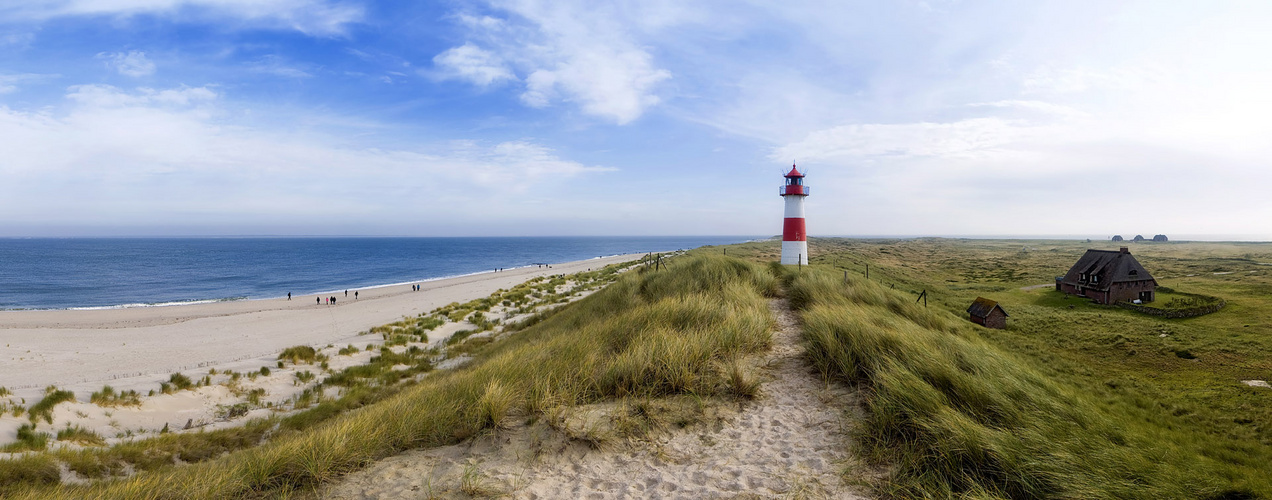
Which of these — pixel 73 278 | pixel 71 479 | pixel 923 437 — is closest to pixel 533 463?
pixel 923 437

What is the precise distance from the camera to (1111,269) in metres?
30.7

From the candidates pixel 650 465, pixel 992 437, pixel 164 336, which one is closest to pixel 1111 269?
pixel 992 437

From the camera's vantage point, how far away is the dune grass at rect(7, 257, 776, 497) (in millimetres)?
3914

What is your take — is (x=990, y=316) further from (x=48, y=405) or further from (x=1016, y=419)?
(x=48, y=405)

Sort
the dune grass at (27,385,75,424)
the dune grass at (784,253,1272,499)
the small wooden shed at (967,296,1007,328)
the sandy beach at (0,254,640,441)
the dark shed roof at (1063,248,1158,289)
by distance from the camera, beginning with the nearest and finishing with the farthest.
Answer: the dune grass at (784,253,1272,499) < the dune grass at (27,385,75,424) < the sandy beach at (0,254,640,441) < the small wooden shed at (967,296,1007,328) < the dark shed roof at (1063,248,1158,289)

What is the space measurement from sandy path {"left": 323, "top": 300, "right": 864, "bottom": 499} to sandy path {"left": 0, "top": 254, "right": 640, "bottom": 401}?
39.6 feet

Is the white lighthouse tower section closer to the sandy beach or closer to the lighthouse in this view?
the lighthouse

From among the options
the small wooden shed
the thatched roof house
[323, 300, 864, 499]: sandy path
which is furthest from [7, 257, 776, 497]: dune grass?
the thatched roof house

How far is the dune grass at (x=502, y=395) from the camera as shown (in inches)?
154

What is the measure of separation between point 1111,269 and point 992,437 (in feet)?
130

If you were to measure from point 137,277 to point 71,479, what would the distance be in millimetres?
76426

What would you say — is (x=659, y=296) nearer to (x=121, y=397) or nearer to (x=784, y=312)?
(x=784, y=312)

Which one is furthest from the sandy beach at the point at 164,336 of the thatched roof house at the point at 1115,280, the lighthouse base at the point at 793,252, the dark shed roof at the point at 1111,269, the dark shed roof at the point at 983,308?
the dark shed roof at the point at 1111,269

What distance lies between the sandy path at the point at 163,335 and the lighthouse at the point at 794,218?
2250cm
